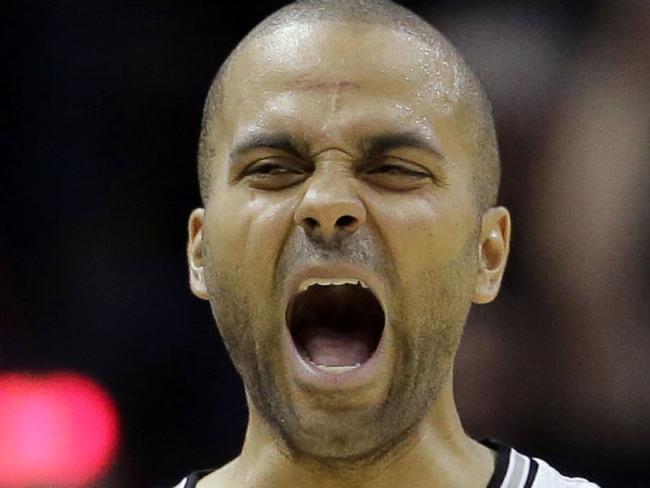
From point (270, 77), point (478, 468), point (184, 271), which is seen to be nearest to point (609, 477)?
point (478, 468)

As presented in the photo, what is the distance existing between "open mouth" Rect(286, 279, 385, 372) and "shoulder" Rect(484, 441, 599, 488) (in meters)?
0.19

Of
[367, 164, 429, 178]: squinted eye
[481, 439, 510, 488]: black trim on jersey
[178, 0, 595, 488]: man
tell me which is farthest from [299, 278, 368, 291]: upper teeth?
[481, 439, 510, 488]: black trim on jersey

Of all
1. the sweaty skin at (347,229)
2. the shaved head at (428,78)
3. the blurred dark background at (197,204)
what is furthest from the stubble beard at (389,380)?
the blurred dark background at (197,204)

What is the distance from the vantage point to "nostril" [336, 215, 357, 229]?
1130 mm

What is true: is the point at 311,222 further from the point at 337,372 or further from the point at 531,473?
the point at 531,473

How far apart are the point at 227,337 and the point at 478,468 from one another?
280 mm

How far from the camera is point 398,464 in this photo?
121 cm

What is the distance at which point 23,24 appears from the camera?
5.92 ft

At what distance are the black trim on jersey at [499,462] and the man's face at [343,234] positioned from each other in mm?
129

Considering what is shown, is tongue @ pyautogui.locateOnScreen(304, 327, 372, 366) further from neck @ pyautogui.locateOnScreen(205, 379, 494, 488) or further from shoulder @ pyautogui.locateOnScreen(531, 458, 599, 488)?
shoulder @ pyautogui.locateOnScreen(531, 458, 599, 488)

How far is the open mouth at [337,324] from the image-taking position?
1189 millimetres

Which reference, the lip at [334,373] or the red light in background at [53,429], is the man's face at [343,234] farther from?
the red light in background at [53,429]

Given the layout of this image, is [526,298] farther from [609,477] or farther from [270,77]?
[270,77]

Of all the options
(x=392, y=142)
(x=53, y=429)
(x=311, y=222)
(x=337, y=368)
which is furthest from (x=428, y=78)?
(x=53, y=429)
